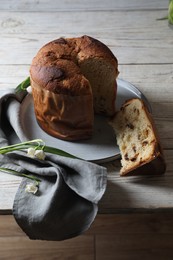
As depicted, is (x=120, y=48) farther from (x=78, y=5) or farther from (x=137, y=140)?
(x=137, y=140)

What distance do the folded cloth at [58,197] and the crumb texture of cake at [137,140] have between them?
91mm

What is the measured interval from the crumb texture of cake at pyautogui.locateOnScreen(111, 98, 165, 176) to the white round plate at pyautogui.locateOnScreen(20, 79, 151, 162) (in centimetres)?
3

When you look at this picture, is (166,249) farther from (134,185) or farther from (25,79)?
(25,79)

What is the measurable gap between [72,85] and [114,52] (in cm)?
48

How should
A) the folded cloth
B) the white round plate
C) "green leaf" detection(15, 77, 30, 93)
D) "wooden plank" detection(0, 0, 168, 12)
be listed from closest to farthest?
the folded cloth < the white round plate < "green leaf" detection(15, 77, 30, 93) < "wooden plank" detection(0, 0, 168, 12)

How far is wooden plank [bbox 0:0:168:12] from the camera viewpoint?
1.70 metres

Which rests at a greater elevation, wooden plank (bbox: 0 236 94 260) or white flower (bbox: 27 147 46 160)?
white flower (bbox: 27 147 46 160)

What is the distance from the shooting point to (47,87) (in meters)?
1.08

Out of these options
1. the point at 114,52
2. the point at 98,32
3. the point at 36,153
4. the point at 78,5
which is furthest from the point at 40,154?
the point at 78,5

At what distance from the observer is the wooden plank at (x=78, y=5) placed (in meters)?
1.70

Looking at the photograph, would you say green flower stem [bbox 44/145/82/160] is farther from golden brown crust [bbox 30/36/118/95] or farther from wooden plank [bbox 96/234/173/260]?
wooden plank [bbox 96/234/173/260]

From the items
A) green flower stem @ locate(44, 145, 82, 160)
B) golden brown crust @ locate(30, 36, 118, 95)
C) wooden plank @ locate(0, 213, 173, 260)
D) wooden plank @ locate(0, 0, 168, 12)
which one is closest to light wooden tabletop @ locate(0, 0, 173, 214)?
A: wooden plank @ locate(0, 0, 168, 12)

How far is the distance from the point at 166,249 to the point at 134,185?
2.07ft

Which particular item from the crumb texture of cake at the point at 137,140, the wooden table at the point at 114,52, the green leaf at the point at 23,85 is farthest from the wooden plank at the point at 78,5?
the crumb texture of cake at the point at 137,140
